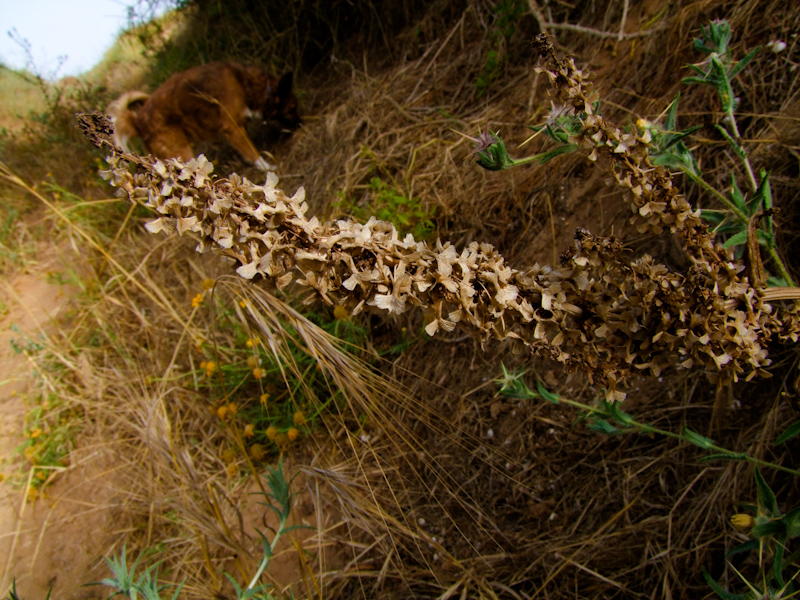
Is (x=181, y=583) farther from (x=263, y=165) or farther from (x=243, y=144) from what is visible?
(x=243, y=144)

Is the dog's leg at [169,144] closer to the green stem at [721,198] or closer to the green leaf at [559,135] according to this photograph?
the green leaf at [559,135]

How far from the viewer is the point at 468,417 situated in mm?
1676

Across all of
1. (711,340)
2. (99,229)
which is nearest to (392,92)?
(99,229)

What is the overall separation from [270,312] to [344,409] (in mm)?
1082

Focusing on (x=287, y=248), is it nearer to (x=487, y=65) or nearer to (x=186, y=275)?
(x=487, y=65)

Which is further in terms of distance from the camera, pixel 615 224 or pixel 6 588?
pixel 6 588

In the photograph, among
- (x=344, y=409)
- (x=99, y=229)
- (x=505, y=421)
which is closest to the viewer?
(x=505, y=421)

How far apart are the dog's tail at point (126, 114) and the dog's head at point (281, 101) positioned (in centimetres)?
102

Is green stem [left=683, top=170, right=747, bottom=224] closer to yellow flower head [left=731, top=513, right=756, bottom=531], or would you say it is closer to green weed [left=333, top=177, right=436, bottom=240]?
yellow flower head [left=731, top=513, right=756, bottom=531]

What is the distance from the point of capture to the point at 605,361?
72cm

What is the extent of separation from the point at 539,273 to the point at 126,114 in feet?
12.0

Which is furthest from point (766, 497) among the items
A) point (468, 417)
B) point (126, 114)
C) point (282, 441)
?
point (126, 114)

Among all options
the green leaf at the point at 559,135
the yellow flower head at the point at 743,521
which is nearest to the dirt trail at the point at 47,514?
the yellow flower head at the point at 743,521

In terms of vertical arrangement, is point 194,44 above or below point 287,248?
above
